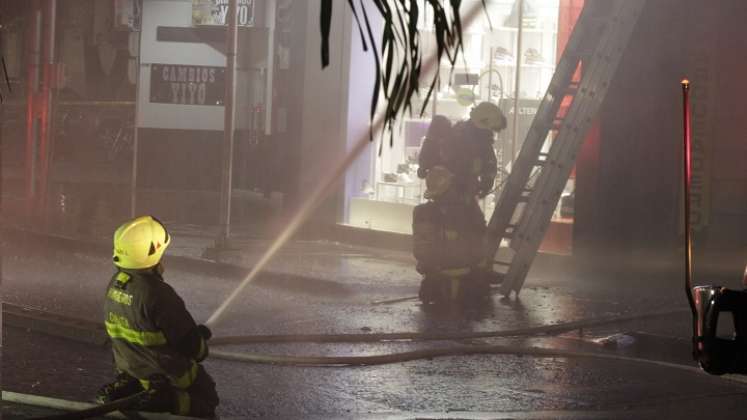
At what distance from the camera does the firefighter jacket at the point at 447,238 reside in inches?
430

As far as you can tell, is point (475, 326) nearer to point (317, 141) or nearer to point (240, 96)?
point (317, 141)

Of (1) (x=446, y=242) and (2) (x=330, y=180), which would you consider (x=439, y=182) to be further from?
(2) (x=330, y=180)

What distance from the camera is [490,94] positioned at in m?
15.2

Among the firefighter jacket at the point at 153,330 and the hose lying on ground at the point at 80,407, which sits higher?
the firefighter jacket at the point at 153,330

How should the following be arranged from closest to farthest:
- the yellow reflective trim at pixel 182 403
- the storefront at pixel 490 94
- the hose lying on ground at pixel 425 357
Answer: the yellow reflective trim at pixel 182 403
the hose lying on ground at pixel 425 357
the storefront at pixel 490 94

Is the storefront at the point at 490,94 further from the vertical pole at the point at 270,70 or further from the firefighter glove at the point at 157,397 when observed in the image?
the firefighter glove at the point at 157,397

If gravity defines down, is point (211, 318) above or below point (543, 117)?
below

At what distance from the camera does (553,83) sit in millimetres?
11812

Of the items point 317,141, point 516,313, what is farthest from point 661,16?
point 317,141

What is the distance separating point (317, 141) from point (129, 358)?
Answer: 11.0 m

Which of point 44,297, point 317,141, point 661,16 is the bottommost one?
point 44,297

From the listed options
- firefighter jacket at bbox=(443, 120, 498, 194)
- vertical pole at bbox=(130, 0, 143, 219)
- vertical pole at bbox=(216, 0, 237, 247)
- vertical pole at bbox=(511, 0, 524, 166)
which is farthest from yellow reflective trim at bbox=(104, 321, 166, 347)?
vertical pole at bbox=(130, 0, 143, 219)

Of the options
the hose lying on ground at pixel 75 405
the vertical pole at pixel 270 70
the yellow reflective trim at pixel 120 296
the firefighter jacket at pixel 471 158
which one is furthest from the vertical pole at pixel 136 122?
the yellow reflective trim at pixel 120 296

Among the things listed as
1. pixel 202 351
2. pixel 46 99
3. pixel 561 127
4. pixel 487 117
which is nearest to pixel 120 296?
pixel 202 351
